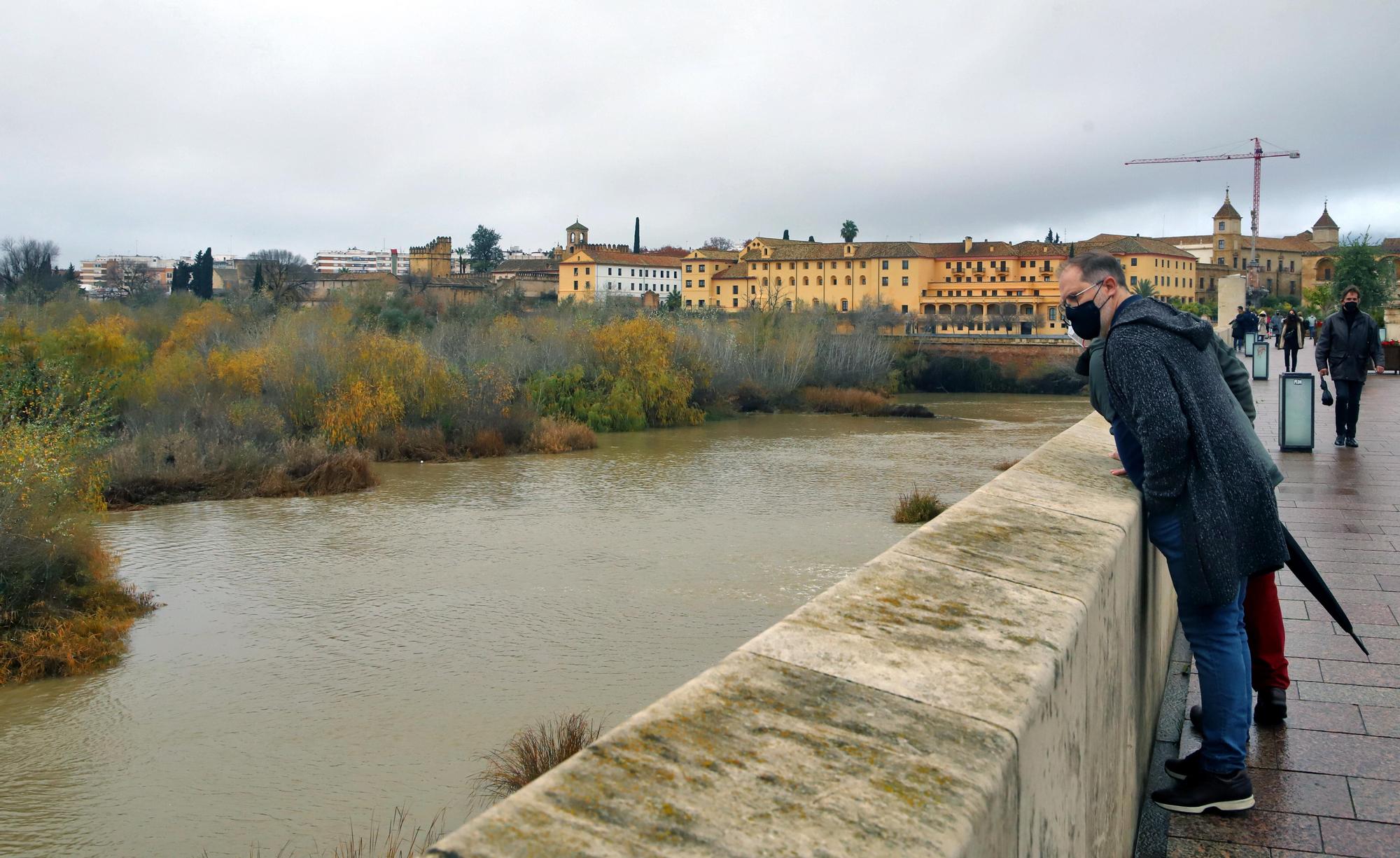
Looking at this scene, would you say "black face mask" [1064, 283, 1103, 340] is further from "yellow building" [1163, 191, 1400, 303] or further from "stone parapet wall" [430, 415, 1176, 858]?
"yellow building" [1163, 191, 1400, 303]

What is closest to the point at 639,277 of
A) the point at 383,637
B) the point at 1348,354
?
the point at 383,637

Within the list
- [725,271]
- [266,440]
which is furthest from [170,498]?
[725,271]

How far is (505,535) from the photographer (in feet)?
62.3

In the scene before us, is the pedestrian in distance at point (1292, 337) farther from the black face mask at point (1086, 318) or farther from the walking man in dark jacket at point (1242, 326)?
the black face mask at point (1086, 318)

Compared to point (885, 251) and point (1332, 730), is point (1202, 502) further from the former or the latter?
point (885, 251)

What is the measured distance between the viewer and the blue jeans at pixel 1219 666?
111 inches

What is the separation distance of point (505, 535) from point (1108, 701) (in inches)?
677

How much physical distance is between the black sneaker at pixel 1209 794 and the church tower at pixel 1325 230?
450ft

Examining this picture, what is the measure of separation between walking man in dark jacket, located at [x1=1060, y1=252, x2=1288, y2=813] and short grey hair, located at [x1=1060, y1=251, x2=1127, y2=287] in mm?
212

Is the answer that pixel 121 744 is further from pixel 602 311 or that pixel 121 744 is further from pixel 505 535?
pixel 602 311

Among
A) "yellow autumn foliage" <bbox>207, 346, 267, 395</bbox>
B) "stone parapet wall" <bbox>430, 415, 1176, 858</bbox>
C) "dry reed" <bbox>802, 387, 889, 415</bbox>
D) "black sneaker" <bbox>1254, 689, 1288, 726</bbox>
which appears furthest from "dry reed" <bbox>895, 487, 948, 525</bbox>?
"dry reed" <bbox>802, 387, 889, 415</bbox>

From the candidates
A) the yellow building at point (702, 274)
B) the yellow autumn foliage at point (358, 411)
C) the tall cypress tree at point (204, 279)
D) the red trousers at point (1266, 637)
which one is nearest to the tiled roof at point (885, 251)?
the yellow building at point (702, 274)

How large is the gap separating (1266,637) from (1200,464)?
1.13m

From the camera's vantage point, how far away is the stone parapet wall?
1.19m
